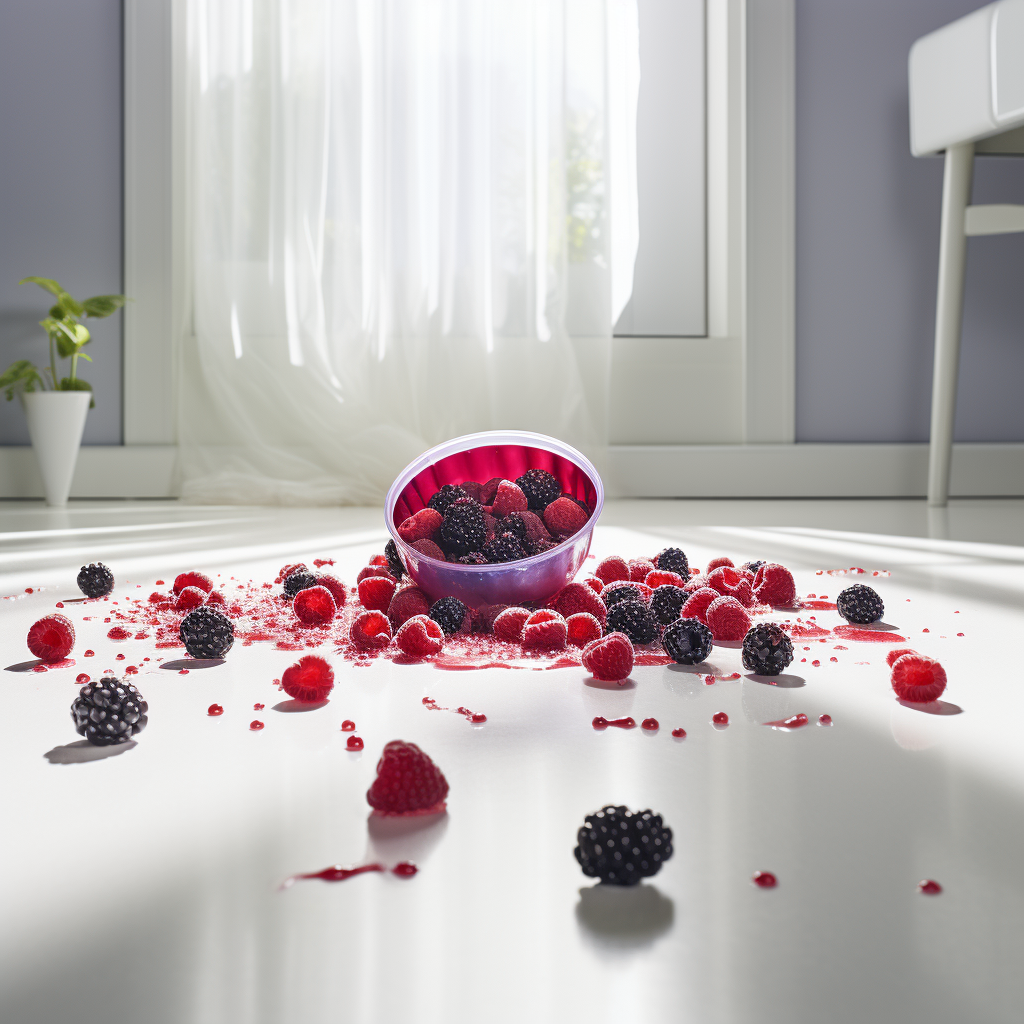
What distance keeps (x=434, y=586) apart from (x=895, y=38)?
277 cm

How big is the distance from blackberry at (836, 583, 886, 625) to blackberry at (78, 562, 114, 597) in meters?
0.84

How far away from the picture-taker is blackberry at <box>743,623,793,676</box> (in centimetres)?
79

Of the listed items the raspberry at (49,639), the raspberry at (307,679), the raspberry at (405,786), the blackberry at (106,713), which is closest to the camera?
the raspberry at (405,786)

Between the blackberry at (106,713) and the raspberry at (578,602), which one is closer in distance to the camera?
the blackberry at (106,713)

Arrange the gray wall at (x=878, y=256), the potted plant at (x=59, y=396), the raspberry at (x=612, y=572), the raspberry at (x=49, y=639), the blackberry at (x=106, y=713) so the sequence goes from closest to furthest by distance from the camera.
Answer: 1. the blackberry at (x=106, y=713)
2. the raspberry at (x=49, y=639)
3. the raspberry at (x=612, y=572)
4. the potted plant at (x=59, y=396)
5. the gray wall at (x=878, y=256)

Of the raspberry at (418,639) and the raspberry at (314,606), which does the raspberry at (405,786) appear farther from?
the raspberry at (314,606)

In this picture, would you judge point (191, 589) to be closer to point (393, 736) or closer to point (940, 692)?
point (393, 736)

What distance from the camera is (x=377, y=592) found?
1.03m

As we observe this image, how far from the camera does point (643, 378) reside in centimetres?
301

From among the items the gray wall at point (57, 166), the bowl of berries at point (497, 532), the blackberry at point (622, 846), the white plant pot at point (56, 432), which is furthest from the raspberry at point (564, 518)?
the gray wall at point (57, 166)

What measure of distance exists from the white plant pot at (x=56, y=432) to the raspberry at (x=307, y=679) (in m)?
2.15

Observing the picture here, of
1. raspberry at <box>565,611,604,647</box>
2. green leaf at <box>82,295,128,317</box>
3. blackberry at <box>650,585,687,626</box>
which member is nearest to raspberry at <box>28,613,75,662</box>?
raspberry at <box>565,611,604,647</box>

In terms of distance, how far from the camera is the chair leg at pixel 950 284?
247 centimetres

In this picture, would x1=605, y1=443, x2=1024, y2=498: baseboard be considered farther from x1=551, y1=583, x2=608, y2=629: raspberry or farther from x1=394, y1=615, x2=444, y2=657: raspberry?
x1=394, y1=615, x2=444, y2=657: raspberry
